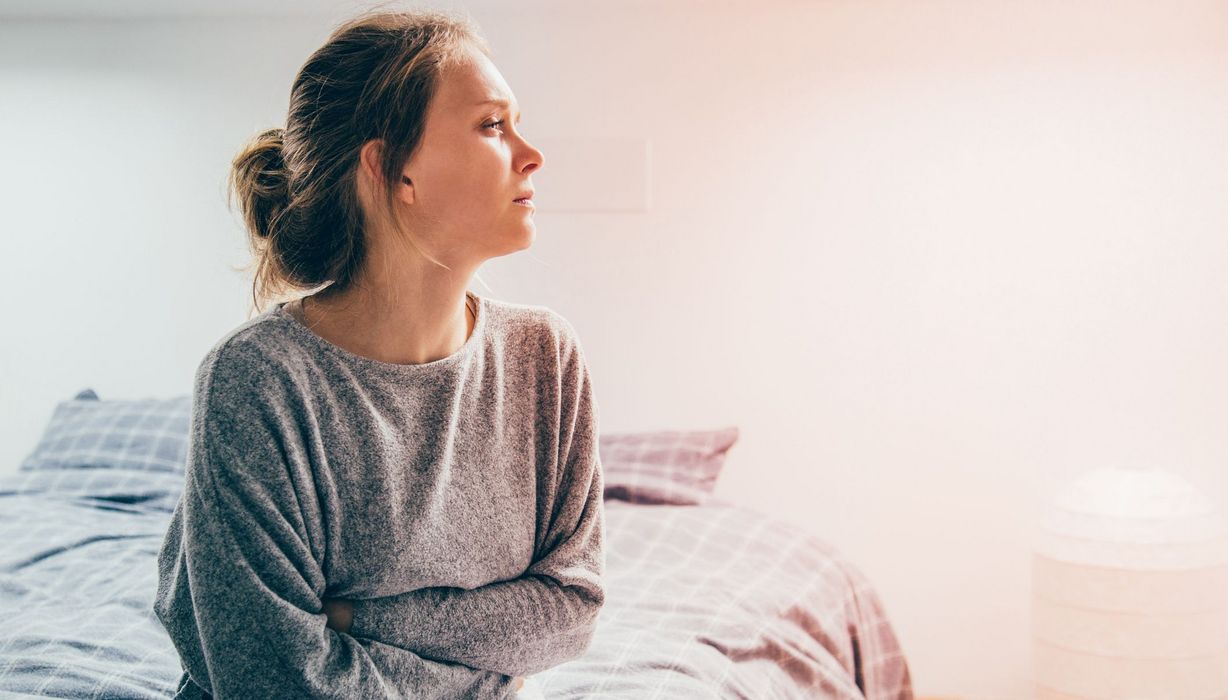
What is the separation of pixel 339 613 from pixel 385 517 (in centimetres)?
11

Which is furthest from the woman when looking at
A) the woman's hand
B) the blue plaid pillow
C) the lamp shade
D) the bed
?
the blue plaid pillow

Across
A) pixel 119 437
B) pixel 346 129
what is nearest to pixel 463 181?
pixel 346 129

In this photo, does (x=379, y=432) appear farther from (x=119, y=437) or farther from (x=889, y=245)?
(x=889, y=245)

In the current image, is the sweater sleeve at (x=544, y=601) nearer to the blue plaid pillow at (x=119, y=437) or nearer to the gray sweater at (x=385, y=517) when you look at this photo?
the gray sweater at (x=385, y=517)

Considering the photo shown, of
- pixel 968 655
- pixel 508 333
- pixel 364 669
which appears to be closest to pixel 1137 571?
pixel 968 655

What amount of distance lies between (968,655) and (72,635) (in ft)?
7.41

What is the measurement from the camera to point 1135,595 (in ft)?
7.73

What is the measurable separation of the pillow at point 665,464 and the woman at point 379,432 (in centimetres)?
135

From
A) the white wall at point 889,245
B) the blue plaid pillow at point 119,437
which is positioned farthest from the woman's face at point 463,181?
the white wall at point 889,245

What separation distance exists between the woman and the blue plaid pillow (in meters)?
1.72

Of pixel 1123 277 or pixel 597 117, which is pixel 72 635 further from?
pixel 1123 277

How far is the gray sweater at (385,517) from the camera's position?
3.28 ft

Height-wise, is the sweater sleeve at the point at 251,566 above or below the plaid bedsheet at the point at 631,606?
above

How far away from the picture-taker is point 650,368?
3092mm
